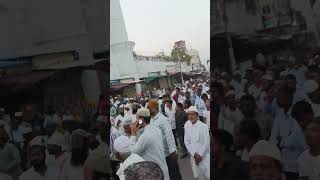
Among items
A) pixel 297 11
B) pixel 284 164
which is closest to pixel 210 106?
pixel 284 164

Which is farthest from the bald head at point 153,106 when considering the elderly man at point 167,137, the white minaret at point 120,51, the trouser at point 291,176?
the trouser at point 291,176

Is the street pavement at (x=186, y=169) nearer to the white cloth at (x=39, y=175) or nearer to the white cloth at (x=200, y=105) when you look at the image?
the white cloth at (x=200, y=105)

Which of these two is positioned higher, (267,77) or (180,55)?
(180,55)

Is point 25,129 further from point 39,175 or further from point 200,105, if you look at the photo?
point 200,105

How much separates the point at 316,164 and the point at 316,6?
745 millimetres

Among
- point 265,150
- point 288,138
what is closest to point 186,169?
point 265,150

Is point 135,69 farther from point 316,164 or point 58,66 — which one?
point 316,164

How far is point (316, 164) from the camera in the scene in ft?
6.87

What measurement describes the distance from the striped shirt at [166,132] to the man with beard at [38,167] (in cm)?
76

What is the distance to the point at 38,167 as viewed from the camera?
8.03 ft

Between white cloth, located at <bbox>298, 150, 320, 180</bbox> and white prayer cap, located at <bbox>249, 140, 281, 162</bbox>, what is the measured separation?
107 mm

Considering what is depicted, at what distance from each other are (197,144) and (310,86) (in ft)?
2.81

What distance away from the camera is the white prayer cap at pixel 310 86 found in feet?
6.89

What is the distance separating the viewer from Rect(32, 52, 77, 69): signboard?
8.01 feet
